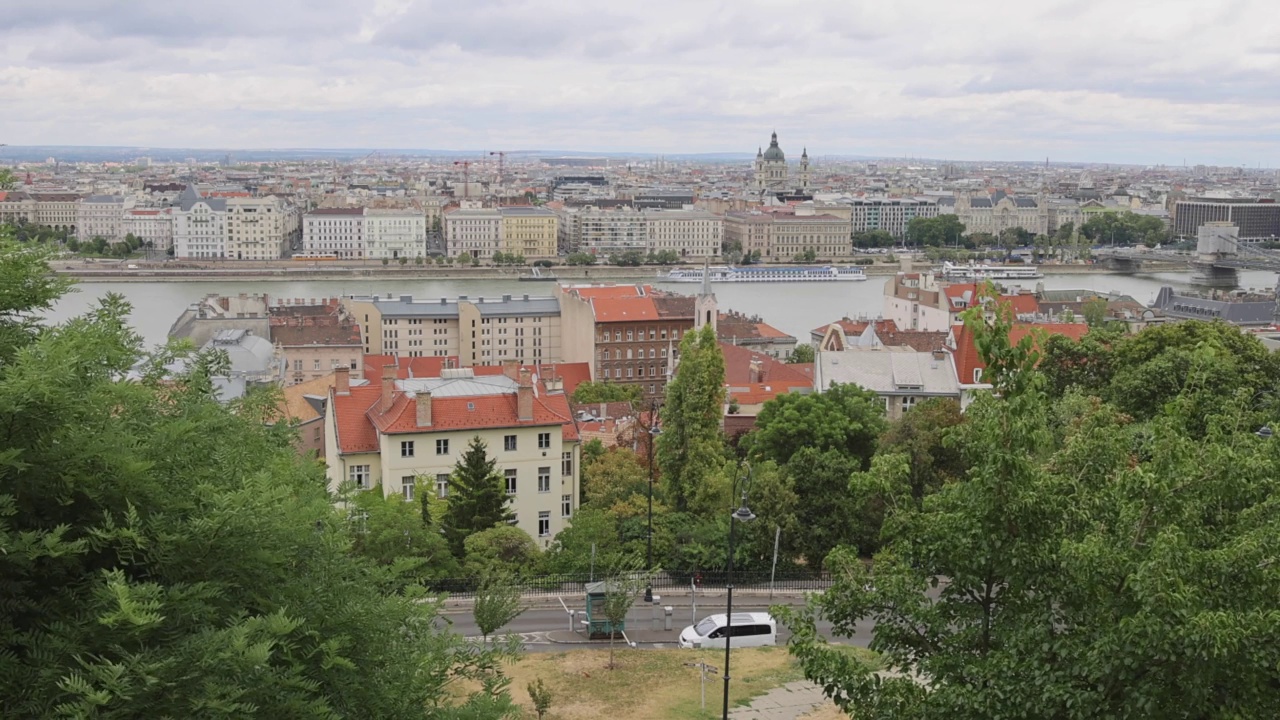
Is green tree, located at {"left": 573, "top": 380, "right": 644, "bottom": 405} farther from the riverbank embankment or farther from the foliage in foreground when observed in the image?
the riverbank embankment

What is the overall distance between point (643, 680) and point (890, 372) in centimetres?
1304

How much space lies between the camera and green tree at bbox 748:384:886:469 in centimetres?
1442

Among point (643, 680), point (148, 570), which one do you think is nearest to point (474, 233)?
point (643, 680)

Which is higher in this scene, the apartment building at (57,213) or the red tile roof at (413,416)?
the apartment building at (57,213)

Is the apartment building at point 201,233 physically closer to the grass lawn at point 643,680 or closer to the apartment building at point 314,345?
the apartment building at point 314,345

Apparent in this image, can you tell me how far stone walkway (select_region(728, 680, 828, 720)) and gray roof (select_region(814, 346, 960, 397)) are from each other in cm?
1195

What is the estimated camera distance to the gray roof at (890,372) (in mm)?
20078

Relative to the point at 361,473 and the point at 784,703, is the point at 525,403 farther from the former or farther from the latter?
the point at 784,703

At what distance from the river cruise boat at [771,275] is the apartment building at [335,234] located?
678 inches

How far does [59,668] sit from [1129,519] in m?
3.38

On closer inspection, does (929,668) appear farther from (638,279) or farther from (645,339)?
(638,279)

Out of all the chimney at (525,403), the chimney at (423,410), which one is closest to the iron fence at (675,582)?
the chimney at (423,410)

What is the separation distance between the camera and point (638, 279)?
62062 mm

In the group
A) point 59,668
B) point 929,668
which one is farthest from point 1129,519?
point 59,668
